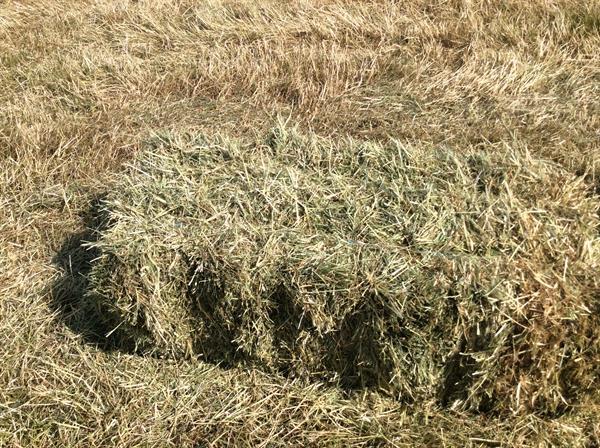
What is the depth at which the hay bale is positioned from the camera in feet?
9.77

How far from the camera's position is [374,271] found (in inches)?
121

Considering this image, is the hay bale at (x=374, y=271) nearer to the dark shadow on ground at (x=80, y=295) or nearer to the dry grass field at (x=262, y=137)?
the dry grass field at (x=262, y=137)

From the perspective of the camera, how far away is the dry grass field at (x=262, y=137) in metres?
3.13

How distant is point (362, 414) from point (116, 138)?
2970 mm

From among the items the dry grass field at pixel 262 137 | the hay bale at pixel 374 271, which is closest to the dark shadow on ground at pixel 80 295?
the dry grass field at pixel 262 137

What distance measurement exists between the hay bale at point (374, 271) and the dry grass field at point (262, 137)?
0.02 metres

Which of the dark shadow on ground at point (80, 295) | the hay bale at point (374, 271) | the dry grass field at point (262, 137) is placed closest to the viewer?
→ the hay bale at point (374, 271)

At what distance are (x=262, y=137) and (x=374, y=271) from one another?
1523mm

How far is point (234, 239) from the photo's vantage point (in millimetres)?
3355

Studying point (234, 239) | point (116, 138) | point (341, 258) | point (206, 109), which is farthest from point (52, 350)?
point (206, 109)

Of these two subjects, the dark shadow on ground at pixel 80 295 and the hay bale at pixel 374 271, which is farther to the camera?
the dark shadow on ground at pixel 80 295

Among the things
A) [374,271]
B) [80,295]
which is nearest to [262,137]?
[80,295]

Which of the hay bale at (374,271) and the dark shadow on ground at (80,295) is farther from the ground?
the hay bale at (374,271)

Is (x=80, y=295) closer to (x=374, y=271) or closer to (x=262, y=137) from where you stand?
(x=262, y=137)
